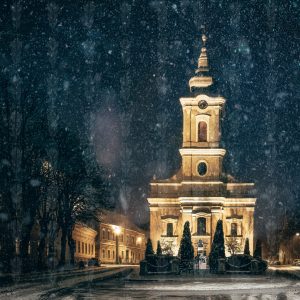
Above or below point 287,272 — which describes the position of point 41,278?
above

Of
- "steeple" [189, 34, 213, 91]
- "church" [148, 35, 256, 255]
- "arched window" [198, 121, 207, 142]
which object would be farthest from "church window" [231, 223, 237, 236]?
"steeple" [189, 34, 213, 91]

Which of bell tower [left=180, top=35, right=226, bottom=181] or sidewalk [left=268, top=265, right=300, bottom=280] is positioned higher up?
bell tower [left=180, top=35, right=226, bottom=181]

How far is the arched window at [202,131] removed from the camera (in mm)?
88875

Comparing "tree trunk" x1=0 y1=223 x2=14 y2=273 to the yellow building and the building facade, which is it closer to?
the building facade

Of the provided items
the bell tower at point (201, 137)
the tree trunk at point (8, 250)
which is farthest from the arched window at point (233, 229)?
the tree trunk at point (8, 250)

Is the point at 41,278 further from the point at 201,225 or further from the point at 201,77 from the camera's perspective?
the point at 201,77

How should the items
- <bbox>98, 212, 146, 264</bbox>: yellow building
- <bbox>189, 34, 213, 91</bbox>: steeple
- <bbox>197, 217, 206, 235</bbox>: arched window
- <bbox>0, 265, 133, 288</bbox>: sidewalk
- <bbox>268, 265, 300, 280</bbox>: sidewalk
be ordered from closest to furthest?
<bbox>0, 265, 133, 288</bbox>: sidewalk
<bbox>268, 265, 300, 280</bbox>: sidewalk
<bbox>197, 217, 206, 235</bbox>: arched window
<bbox>189, 34, 213, 91</bbox>: steeple
<bbox>98, 212, 146, 264</bbox>: yellow building

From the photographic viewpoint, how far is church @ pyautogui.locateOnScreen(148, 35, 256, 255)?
8756cm

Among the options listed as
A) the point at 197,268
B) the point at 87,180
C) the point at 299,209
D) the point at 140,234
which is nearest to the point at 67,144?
the point at 87,180

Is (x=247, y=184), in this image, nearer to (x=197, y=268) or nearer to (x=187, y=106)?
(x=187, y=106)

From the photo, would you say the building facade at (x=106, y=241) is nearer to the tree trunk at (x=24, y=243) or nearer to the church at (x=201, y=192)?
the church at (x=201, y=192)

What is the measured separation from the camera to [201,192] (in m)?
88.2

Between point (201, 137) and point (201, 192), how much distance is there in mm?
6856

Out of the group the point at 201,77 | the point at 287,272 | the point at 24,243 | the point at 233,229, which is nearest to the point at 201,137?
the point at 201,77
